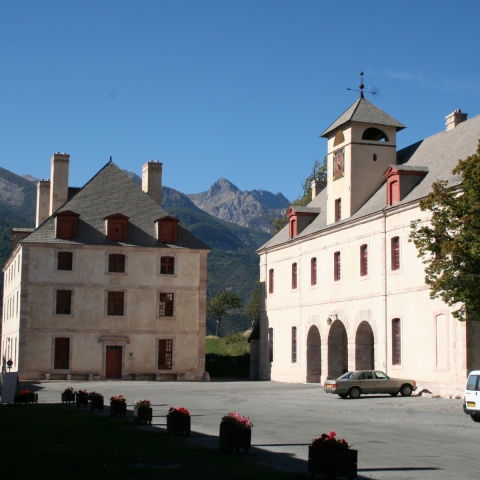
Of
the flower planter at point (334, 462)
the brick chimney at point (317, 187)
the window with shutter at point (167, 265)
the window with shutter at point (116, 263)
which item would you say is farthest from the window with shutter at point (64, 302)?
the flower planter at point (334, 462)

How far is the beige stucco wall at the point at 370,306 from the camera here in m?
35.8

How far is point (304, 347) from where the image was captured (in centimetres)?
5000

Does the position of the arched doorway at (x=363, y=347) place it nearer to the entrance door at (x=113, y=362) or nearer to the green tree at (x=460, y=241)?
the green tree at (x=460, y=241)

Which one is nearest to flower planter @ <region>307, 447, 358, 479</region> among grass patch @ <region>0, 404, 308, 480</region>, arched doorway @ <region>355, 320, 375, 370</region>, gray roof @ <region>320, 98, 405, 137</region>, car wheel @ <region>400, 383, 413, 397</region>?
grass patch @ <region>0, 404, 308, 480</region>

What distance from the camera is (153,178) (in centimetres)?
6234

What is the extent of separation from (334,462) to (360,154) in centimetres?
3522

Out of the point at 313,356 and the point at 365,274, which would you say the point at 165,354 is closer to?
the point at 313,356

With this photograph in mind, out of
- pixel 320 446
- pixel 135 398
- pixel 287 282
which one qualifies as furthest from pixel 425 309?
pixel 320 446

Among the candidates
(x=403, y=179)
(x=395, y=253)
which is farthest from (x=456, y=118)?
(x=395, y=253)

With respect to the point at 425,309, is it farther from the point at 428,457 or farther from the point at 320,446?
the point at 320,446

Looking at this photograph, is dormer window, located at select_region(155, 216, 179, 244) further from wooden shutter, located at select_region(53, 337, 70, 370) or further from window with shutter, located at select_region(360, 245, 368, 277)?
window with shutter, located at select_region(360, 245, 368, 277)

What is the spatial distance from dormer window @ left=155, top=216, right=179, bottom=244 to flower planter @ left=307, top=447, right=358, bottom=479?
44300mm

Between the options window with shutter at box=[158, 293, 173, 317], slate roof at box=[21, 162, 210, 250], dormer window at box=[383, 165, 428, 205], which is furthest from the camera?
window with shutter at box=[158, 293, 173, 317]

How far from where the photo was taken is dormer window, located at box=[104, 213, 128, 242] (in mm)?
55125
